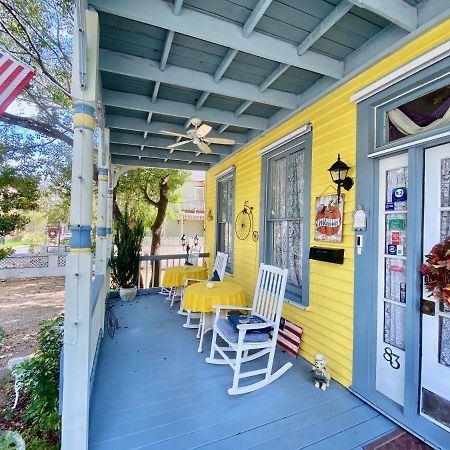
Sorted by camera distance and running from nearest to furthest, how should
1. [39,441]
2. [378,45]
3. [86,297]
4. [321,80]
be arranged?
[86,297]
[39,441]
[378,45]
[321,80]

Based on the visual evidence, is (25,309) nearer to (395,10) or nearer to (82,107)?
(82,107)

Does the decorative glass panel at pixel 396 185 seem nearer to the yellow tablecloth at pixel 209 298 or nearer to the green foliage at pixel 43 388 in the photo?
the yellow tablecloth at pixel 209 298

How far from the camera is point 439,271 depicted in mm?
1745

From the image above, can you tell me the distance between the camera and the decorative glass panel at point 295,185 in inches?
135

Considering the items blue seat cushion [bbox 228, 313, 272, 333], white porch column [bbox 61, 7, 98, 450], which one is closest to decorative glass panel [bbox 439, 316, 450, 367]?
blue seat cushion [bbox 228, 313, 272, 333]

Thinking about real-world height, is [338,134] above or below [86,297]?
above

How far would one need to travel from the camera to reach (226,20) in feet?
6.90

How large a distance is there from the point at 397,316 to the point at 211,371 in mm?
1753

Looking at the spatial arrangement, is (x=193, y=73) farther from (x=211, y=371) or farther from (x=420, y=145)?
(x=211, y=371)

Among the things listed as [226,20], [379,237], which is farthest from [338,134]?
Result: [226,20]

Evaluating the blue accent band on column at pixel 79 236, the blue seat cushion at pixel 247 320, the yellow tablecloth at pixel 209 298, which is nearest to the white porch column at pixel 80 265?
the blue accent band on column at pixel 79 236

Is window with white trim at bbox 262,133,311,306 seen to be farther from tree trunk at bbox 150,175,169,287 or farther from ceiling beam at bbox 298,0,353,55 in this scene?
tree trunk at bbox 150,175,169,287

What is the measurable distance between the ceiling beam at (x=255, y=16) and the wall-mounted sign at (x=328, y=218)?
5.29 feet

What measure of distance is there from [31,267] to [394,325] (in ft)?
34.3
